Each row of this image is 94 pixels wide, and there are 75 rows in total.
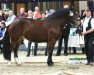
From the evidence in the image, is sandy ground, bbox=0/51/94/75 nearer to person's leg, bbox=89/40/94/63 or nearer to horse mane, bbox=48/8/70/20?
person's leg, bbox=89/40/94/63

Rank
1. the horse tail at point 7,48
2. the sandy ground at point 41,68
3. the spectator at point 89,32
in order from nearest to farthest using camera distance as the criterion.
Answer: the sandy ground at point 41,68, the spectator at point 89,32, the horse tail at point 7,48

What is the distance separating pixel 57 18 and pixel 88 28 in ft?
3.81

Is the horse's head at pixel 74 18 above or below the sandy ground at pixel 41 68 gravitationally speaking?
above

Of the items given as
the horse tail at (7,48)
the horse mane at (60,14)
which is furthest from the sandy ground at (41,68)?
the horse mane at (60,14)

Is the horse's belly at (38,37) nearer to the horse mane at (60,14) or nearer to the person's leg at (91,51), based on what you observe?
the horse mane at (60,14)

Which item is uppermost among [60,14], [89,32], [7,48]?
[60,14]

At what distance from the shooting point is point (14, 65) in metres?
16.7

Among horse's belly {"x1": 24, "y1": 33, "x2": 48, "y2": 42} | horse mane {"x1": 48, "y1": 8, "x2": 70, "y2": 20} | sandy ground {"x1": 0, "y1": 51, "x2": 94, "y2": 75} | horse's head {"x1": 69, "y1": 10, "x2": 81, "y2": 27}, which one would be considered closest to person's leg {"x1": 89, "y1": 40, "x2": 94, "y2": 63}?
sandy ground {"x1": 0, "y1": 51, "x2": 94, "y2": 75}

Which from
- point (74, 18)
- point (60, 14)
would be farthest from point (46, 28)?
point (74, 18)

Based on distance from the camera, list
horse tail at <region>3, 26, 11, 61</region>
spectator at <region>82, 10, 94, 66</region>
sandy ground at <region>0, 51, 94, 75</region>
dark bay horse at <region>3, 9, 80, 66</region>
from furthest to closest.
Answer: horse tail at <region>3, 26, 11, 61</region>, dark bay horse at <region>3, 9, 80, 66</region>, spectator at <region>82, 10, 94, 66</region>, sandy ground at <region>0, 51, 94, 75</region>

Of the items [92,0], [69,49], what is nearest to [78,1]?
[92,0]

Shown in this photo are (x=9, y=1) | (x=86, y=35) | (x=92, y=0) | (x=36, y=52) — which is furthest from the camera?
(x=9, y=1)

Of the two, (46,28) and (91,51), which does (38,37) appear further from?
(91,51)

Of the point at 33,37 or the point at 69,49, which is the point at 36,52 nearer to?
the point at 69,49
